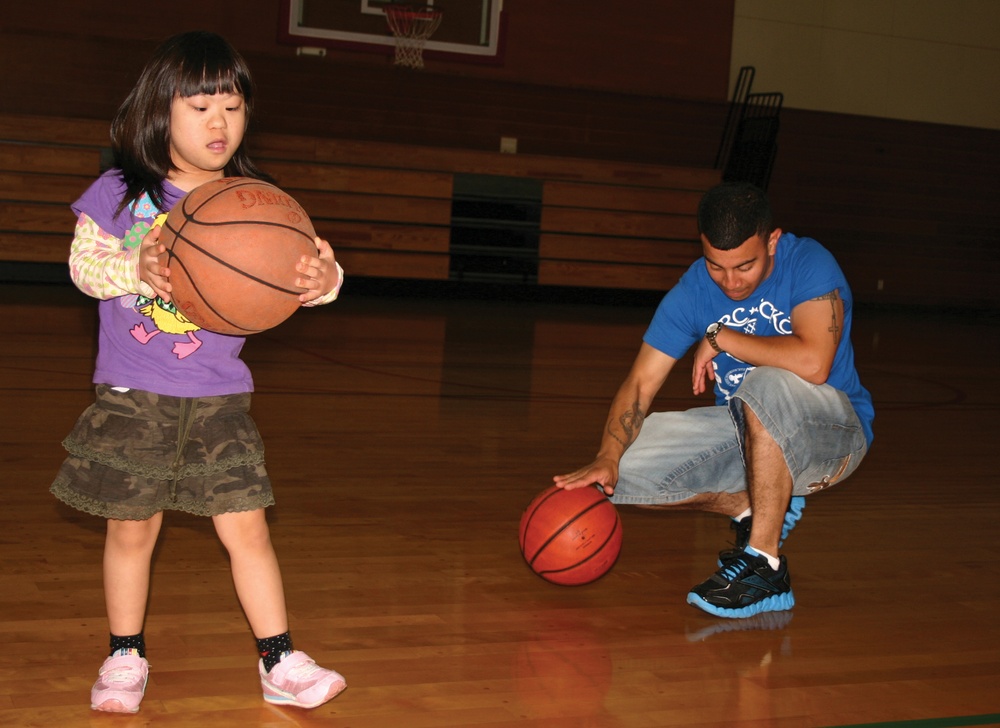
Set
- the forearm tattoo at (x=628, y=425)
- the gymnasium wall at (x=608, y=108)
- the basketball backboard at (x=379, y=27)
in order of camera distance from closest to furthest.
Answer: the forearm tattoo at (x=628, y=425) < the gymnasium wall at (x=608, y=108) < the basketball backboard at (x=379, y=27)

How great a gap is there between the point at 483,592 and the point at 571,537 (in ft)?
0.82

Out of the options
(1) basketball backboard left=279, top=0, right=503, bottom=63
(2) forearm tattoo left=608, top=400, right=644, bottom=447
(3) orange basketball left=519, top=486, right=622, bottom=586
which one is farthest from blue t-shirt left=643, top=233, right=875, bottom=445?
(1) basketball backboard left=279, top=0, right=503, bottom=63

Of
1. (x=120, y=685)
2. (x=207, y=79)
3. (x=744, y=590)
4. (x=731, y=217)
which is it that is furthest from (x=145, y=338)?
(x=744, y=590)

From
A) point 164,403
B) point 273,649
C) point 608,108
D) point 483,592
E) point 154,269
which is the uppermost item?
point 608,108

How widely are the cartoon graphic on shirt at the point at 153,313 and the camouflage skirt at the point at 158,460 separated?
9 centimetres

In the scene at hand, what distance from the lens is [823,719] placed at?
200cm

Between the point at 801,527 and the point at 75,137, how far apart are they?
6.99m

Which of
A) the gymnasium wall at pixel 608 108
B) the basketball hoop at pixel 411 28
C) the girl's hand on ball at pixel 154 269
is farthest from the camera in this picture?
the basketball hoop at pixel 411 28

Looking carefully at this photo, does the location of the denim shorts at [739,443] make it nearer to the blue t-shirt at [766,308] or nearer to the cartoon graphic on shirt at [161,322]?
the blue t-shirt at [766,308]

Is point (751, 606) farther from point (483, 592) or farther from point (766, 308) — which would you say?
point (766, 308)

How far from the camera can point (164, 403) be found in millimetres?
1889

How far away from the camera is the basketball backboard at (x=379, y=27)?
31.5 feet

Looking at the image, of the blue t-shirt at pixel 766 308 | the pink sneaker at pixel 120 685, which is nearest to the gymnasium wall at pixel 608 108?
the blue t-shirt at pixel 766 308

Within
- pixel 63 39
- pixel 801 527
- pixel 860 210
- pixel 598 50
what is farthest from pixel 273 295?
pixel 860 210
